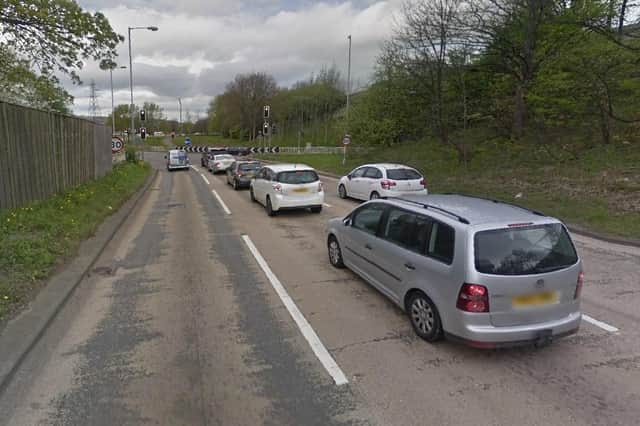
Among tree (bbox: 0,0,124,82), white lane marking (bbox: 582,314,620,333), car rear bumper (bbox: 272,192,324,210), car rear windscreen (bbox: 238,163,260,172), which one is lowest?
white lane marking (bbox: 582,314,620,333)

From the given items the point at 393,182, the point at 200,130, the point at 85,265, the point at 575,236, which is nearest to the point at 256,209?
the point at 393,182

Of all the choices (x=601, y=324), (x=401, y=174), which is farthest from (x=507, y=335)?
(x=401, y=174)

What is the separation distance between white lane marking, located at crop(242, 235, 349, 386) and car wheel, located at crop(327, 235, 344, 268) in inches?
40.3

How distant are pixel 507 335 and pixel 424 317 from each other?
797 mm

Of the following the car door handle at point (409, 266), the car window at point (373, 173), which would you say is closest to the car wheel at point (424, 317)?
the car door handle at point (409, 266)

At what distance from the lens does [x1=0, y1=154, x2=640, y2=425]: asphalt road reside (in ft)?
9.65

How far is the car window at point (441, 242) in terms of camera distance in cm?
375

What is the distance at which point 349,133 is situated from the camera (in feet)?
100

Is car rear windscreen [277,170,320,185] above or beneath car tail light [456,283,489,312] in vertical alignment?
above

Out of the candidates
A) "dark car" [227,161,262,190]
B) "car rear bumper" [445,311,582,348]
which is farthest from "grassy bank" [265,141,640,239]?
"dark car" [227,161,262,190]

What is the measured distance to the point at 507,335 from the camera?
3486mm

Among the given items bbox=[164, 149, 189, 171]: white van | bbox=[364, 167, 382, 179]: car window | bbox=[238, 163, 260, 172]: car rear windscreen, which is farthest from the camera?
bbox=[164, 149, 189, 171]: white van

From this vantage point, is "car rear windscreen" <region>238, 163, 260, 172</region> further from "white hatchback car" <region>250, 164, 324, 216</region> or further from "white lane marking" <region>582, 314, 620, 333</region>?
"white lane marking" <region>582, 314, 620, 333</region>

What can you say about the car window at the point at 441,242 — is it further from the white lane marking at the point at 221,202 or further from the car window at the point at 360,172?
the car window at the point at 360,172
